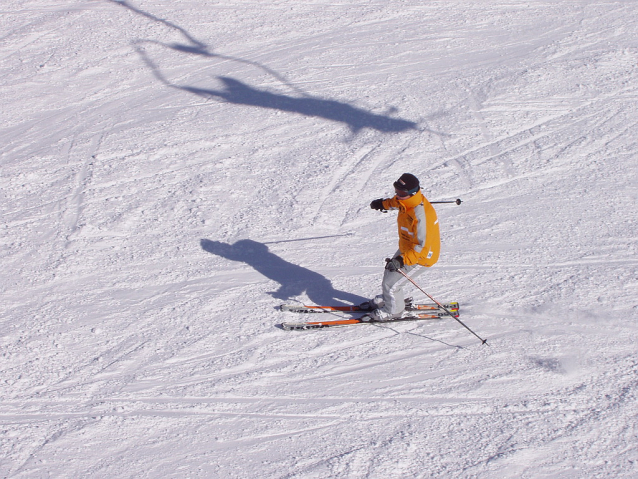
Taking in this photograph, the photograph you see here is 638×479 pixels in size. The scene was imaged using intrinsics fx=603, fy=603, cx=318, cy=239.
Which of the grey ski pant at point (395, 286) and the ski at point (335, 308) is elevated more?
the grey ski pant at point (395, 286)

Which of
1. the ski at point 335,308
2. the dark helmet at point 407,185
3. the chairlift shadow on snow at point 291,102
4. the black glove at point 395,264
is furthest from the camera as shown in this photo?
the chairlift shadow on snow at point 291,102

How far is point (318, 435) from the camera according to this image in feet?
16.6

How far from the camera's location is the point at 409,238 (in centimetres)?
571

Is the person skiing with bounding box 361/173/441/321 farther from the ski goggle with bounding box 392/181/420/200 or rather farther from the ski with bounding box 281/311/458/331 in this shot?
the ski with bounding box 281/311/458/331

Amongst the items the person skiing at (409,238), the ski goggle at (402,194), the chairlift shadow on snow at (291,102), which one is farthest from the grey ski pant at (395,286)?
the chairlift shadow on snow at (291,102)

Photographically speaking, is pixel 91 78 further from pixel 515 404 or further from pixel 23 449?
pixel 515 404

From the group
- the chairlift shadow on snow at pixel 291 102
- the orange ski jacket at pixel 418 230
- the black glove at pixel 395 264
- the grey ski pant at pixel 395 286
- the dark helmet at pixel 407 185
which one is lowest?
the grey ski pant at pixel 395 286

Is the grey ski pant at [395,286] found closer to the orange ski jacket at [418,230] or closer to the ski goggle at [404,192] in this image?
the orange ski jacket at [418,230]

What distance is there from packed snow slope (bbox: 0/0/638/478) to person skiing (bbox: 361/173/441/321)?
49 cm

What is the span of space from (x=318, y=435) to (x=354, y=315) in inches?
65.8

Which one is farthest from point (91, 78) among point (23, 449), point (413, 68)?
point (23, 449)

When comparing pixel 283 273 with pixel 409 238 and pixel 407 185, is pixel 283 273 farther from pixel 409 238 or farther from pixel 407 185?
pixel 407 185

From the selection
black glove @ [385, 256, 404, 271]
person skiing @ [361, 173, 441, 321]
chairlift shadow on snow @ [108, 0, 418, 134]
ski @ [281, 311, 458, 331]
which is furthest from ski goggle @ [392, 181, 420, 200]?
chairlift shadow on snow @ [108, 0, 418, 134]

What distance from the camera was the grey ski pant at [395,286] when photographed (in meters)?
5.88
